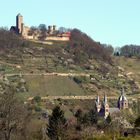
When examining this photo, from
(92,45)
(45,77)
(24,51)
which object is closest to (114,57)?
(92,45)

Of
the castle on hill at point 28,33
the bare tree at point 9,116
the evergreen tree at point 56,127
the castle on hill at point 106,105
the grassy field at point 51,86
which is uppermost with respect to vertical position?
the castle on hill at point 28,33

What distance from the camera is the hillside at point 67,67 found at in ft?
321

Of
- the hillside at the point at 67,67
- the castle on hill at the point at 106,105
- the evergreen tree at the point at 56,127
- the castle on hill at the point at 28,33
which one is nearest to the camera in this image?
the evergreen tree at the point at 56,127

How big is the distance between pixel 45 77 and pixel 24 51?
51.5ft

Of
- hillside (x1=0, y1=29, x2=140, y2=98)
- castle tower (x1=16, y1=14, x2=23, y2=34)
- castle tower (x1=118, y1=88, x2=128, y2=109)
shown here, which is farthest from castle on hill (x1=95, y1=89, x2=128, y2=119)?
castle tower (x1=16, y1=14, x2=23, y2=34)

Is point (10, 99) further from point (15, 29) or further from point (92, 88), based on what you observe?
point (15, 29)

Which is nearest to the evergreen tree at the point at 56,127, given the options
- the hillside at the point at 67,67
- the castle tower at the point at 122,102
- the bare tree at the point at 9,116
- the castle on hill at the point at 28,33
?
the bare tree at the point at 9,116

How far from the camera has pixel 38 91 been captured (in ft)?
305

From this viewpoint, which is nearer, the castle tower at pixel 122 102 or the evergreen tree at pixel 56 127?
the evergreen tree at pixel 56 127

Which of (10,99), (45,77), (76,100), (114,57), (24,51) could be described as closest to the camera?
(10,99)

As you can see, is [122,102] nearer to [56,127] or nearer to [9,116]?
[56,127]

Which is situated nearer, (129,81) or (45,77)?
(45,77)

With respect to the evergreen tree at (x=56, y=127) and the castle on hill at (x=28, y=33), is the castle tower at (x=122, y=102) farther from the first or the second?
the evergreen tree at (x=56, y=127)

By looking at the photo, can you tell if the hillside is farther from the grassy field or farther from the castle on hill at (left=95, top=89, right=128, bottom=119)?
the castle on hill at (left=95, top=89, right=128, bottom=119)
